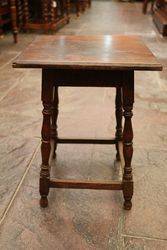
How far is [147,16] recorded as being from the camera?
7.80 m

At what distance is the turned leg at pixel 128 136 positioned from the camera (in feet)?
4.24

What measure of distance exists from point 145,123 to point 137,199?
0.90 meters

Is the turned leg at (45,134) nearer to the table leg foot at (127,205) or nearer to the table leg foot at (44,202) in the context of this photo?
the table leg foot at (44,202)

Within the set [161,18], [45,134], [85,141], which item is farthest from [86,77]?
[161,18]

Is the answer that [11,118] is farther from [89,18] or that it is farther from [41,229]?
[89,18]

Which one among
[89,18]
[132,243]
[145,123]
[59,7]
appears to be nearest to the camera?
[132,243]

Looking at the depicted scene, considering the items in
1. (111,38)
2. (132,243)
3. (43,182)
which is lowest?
(132,243)

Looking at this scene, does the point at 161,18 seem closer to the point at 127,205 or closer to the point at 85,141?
the point at 85,141

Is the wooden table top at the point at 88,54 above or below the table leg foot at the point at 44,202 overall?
above

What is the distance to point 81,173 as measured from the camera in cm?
177

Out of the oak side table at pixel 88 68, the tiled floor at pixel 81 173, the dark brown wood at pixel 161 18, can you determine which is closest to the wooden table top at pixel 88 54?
the oak side table at pixel 88 68

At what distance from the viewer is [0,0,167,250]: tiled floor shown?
1.34 meters

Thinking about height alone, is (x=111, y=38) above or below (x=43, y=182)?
above

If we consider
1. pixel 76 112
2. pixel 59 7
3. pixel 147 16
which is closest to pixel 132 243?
pixel 76 112
